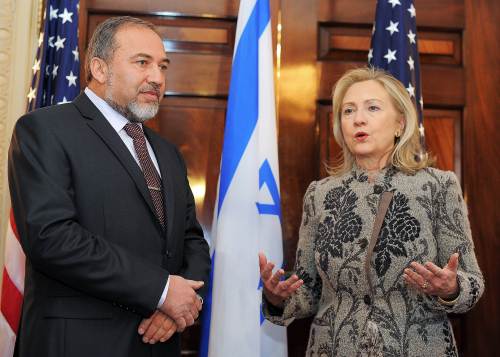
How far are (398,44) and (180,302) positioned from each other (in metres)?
1.59

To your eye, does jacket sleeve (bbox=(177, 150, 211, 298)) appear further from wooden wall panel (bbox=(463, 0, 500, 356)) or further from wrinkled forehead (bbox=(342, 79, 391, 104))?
wooden wall panel (bbox=(463, 0, 500, 356))

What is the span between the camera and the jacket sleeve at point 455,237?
5.50 feet

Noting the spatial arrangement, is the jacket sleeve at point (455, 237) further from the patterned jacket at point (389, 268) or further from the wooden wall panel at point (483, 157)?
the wooden wall panel at point (483, 157)

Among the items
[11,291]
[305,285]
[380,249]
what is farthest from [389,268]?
[11,291]

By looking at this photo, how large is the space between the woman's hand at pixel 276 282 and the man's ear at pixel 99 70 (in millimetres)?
834

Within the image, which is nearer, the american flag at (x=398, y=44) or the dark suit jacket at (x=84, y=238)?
the dark suit jacket at (x=84, y=238)

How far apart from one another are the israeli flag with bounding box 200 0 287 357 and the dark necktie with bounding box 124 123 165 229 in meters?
0.55

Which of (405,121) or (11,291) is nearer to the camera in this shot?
(405,121)

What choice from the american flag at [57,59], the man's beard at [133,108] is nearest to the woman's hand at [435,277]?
the man's beard at [133,108]

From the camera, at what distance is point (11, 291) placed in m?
2.16

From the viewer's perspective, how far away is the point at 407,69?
2496 mm

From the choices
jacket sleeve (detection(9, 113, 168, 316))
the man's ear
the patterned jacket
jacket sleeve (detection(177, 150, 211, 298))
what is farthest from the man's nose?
the patterned jacket

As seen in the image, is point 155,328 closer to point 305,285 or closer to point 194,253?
point 194,253

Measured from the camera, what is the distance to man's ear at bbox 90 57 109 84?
1.93 metres
